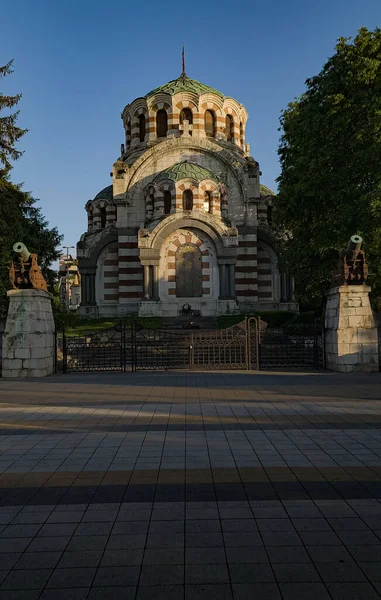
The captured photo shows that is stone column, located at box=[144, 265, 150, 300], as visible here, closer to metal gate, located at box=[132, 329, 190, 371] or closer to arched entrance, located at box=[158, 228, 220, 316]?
arched entrance, located at box=[158, 228, 220, 316]

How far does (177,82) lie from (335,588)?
40.7m

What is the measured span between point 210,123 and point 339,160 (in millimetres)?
19088

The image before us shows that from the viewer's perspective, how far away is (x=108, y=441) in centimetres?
716

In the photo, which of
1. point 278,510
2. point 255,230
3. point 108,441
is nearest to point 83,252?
point 255,230

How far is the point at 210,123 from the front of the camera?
37.5m

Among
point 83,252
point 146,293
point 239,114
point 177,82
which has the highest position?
point 177,82

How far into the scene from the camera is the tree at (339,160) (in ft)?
62.8

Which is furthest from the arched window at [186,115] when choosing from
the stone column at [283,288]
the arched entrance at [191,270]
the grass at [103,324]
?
the grass at [103,324]

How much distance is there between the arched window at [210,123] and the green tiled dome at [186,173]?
4.69m

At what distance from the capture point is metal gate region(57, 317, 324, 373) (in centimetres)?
1852

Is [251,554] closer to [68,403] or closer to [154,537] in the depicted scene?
[154,537]

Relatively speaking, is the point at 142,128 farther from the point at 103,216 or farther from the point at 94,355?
the point at 94,355

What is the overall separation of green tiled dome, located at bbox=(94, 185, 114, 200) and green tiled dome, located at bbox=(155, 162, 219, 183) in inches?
213

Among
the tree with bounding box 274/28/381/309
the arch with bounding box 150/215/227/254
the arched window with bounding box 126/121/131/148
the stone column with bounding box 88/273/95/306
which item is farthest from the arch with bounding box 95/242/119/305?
the tree with bounding box 274/28/381/309
